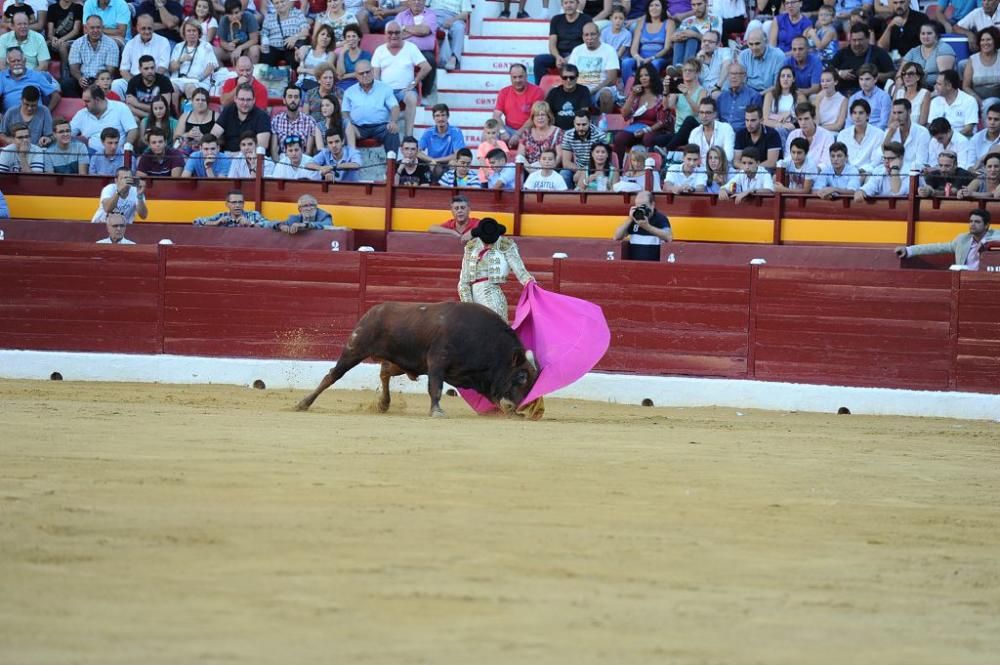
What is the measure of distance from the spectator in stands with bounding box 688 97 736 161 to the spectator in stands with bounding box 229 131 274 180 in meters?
3.77

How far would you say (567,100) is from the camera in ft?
44.0

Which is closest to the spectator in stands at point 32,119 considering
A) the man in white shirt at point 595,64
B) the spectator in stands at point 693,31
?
the man in white shirt at point 595,64

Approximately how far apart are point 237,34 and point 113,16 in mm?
1368

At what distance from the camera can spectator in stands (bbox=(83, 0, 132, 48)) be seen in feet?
50.9

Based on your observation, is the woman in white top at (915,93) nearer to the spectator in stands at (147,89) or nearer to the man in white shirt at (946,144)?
the man in white shirt at (946,144)

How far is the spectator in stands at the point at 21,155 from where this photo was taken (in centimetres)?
1396

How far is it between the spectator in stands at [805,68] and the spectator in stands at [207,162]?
4.99 meters

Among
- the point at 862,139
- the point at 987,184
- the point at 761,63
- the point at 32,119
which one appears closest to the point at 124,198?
the point at 32,119

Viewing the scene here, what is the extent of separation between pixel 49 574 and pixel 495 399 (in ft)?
17.1

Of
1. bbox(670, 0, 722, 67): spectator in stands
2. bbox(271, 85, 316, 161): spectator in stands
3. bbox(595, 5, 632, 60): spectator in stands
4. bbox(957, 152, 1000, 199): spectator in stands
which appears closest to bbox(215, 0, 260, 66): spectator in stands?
bbox(271, 85, 316, 161): spectator in stands

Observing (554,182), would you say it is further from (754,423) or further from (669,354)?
(754,423)

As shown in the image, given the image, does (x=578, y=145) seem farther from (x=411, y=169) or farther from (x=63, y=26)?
(x=63, y=26)

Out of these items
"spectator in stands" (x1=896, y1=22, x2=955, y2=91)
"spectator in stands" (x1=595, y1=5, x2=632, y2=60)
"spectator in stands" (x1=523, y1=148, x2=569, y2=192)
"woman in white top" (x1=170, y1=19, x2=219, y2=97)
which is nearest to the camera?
"spectator in stands" (x1=896, y1=22, x2=955, y2=91)

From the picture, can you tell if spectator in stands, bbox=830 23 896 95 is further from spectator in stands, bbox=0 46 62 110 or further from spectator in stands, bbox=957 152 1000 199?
spectator in stands, bbox=0 46 62 110
